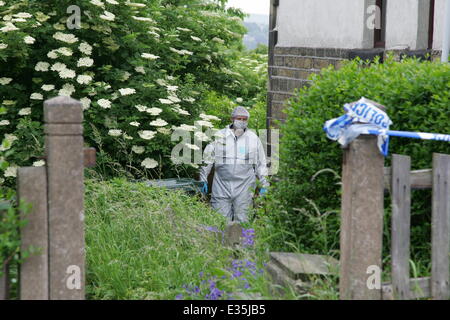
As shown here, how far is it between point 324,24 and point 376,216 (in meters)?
5.14

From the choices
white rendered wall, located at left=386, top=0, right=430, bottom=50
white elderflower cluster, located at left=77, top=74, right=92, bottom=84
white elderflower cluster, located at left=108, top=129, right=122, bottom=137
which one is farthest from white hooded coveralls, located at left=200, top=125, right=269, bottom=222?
white rendered wall, located at left=386, top=0, right=430, bottom=50

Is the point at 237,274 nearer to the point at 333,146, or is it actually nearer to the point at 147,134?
the point at 333,146

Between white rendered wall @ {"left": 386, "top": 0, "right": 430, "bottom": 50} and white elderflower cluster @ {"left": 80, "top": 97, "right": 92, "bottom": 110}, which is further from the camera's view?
white elderflower cluster @ {"left": 80, "top": 97, "right": 92, "bottom": 110}

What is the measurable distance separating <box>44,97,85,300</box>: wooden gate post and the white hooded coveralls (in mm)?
5472

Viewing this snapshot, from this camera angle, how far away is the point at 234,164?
976cm

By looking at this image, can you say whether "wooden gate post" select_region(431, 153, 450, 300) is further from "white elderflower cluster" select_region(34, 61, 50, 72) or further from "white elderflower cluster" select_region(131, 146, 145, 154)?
"white elderflower cluster" select_region(34, 61, 50, 72)

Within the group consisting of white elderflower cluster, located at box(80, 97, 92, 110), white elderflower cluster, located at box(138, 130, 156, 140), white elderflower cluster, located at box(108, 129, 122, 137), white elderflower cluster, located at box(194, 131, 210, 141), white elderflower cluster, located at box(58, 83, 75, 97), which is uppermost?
white elderflower cluster, located at box(58, 83, 75, 97)

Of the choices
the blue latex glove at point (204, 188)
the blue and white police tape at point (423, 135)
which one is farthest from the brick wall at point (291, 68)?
the blue and white police tape at point (423, 135)

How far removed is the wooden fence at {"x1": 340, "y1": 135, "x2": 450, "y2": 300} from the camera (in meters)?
4.11

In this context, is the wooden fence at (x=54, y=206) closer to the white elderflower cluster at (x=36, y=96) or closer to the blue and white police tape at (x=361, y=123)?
the blue and white police tape at (x=361, y=123)

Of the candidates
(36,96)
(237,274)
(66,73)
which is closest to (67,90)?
(66,73)
